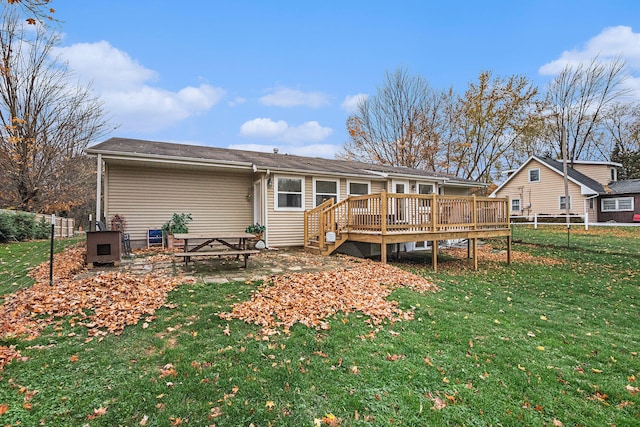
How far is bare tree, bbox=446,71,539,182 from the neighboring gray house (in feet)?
54.6

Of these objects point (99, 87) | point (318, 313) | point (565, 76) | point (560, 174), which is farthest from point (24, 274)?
point (565, 76)

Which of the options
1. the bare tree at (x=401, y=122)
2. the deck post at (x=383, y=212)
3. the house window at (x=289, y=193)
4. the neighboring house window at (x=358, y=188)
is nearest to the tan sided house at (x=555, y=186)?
the bare tree at (x=401, y=122)

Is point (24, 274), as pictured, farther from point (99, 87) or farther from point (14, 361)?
point (99, 87)

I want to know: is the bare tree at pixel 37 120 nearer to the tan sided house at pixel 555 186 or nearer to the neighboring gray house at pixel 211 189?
the neighboring gray house at pixel 211 189

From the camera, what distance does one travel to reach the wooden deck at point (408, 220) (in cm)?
838

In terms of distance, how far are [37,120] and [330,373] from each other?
61.3ft

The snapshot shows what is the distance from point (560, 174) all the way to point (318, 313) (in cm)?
2599

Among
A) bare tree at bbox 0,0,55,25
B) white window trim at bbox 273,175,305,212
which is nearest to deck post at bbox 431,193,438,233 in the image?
white window trim at bbox 273,175,305,212

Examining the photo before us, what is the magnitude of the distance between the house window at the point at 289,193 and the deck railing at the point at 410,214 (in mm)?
903

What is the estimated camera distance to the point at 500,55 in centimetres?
2125

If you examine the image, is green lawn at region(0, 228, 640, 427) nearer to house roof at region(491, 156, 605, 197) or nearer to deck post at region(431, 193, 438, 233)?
deck post at region(431, 193, 438, 233)

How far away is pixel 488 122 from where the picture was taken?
964 inches

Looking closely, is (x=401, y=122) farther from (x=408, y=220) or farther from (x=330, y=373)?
(x=330, y=373)

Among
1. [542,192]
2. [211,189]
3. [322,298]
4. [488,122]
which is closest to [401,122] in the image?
[488,122]
